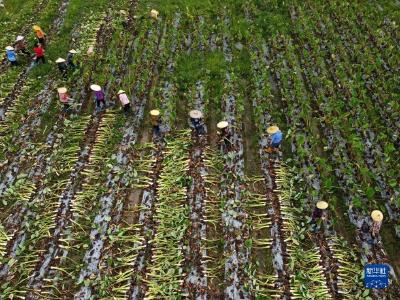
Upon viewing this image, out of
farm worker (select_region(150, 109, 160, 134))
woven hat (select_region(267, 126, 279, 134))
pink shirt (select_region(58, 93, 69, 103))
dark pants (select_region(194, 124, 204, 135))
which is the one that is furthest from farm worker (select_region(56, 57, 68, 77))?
woven hat (select_region(267, 126, 279, 134))

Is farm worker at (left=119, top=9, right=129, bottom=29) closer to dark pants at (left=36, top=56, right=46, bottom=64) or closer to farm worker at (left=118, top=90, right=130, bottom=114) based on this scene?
dark pants at (left=36, top=56, right=46, bottom=64)

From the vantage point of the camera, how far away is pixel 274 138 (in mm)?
10836

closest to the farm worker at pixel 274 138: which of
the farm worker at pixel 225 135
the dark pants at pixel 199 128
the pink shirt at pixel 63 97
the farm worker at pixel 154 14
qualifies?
the farm worker at pixel 225 135

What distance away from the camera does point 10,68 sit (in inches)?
579

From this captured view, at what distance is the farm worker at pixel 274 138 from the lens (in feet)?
35.4

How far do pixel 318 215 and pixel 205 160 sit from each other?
3.12m

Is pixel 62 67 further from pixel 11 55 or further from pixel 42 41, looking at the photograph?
pixel 42 41

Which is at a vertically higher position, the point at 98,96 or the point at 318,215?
the point at 98,96

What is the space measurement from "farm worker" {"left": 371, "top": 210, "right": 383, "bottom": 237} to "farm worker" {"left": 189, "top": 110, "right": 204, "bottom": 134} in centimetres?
476

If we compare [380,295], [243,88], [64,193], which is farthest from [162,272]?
[243,88]

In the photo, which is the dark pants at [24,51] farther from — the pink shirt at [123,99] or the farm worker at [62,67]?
the pink shirt at [123,99]

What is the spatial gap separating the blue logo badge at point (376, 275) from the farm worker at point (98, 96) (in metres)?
8.19

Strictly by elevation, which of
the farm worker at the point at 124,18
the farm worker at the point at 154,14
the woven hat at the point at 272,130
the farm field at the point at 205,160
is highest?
the farm worker at the point at 154,14

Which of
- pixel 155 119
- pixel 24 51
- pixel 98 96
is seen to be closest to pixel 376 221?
pixel 155 119
